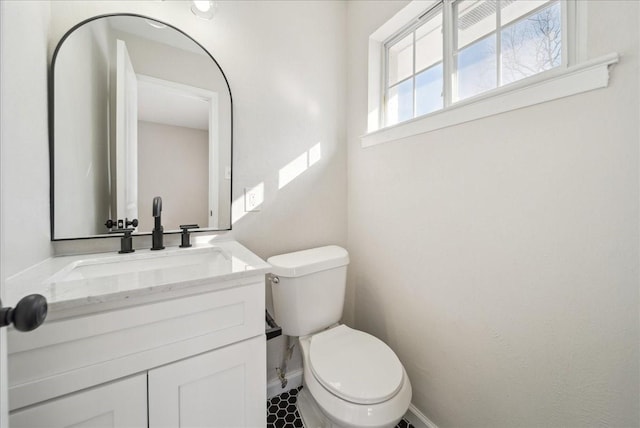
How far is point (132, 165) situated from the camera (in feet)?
3.53

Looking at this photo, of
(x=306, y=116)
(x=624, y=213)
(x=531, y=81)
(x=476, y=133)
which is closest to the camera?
(x=624, y=213)

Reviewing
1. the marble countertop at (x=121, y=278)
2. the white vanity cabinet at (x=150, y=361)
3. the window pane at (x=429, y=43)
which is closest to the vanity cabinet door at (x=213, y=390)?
the white vanity cabinet at (x=150, y=361)

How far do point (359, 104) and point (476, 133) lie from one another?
794mm

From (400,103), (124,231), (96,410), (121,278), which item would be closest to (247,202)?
(124,231)

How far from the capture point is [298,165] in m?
1.49

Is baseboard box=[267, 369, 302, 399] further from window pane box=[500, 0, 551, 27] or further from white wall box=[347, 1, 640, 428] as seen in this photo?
window pane box=[500, 0, 551, 27]

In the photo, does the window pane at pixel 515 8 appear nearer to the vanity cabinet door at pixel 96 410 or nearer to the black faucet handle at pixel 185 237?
the black faucet handle at pixel 185 237

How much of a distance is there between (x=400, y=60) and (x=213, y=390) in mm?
1836

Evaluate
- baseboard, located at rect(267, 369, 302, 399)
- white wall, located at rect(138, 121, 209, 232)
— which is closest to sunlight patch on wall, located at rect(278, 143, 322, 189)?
white wall, located at rect(138, 121, 209, 232)

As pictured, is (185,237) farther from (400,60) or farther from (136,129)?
(400,60)

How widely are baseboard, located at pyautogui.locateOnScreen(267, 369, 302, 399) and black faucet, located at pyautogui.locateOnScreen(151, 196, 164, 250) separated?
0.97 m

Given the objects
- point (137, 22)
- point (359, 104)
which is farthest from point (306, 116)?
point (137, 22)

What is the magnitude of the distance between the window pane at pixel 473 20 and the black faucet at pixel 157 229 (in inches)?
59.7

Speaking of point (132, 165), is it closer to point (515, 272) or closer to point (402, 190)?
point (402, 190)
